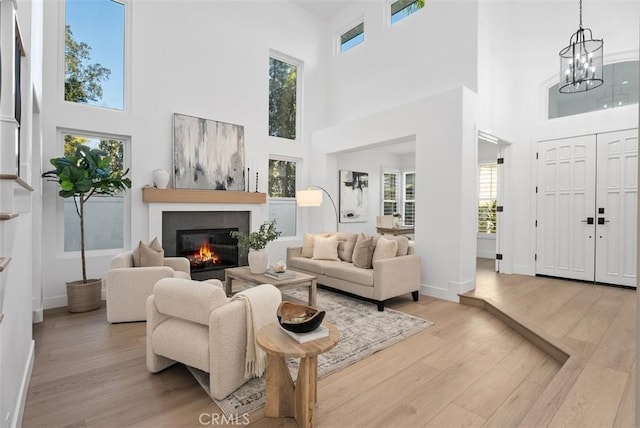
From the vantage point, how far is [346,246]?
4934mm

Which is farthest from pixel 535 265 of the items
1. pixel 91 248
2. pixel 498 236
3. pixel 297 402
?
pixel 91 248

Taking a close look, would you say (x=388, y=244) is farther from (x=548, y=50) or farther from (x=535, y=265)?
(x=548, y=50)

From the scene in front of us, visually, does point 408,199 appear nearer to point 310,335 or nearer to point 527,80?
point 527,80

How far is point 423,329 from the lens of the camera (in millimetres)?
3301

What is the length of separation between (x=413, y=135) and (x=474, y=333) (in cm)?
288

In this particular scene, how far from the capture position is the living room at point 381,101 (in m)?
4.13

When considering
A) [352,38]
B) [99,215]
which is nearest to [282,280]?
[99,215]

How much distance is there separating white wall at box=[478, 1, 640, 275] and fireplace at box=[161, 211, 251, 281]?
13.9ft

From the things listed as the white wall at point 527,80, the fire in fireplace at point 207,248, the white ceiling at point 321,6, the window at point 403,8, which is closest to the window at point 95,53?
the fire in fireplace at point 207,248

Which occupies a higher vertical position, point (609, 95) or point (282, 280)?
point (609, 95)

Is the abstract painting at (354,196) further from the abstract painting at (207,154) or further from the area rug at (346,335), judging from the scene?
the area rug at (346,335)

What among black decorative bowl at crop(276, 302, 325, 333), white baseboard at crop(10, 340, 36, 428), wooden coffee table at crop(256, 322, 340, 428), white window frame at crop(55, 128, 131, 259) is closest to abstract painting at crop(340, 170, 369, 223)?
white window frame at crop(55, 128, 131, 259)

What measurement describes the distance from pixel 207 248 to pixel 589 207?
5906mm

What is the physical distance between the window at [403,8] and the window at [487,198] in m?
3.66
